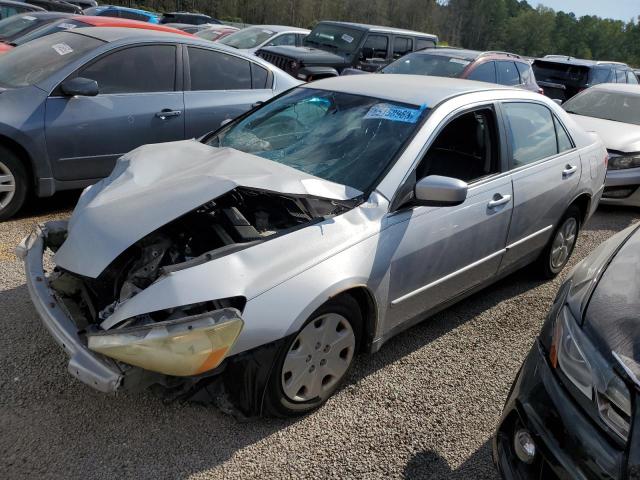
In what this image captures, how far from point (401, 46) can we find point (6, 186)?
10.3 metres

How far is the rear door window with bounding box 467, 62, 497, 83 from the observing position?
29.2 ft

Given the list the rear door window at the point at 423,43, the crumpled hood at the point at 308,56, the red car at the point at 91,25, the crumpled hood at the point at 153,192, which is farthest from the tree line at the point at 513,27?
the crumpled hood at the point at 153,192

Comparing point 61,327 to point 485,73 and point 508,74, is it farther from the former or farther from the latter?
point 508,74

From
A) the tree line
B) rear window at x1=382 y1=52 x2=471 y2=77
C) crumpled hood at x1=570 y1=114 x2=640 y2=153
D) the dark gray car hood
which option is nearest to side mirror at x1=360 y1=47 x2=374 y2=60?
rear window at x1=382 y1=52 x2=471 y2=77

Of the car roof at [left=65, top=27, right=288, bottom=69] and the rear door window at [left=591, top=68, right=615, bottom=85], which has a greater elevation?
the car roof at [left=65, top=27, right=288, bottom=69]

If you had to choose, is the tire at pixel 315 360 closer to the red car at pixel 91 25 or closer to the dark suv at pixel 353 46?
the red car at pixel 91 25

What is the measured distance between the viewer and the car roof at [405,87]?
11.5ft

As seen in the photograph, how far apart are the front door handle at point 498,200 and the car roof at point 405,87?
69 cm

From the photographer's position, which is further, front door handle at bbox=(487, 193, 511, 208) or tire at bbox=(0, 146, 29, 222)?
tire at bbox=(0, 146, 29, 222)

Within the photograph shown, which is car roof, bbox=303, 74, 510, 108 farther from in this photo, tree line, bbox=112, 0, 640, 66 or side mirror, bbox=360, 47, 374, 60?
tree line, bbox=112, 0, 640, 66

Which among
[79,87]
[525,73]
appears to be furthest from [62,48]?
[525,73]

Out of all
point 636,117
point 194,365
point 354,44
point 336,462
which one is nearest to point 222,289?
point 194,365

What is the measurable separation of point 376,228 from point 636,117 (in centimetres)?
686

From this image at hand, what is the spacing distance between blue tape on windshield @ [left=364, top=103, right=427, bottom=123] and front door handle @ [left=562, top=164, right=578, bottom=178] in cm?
152
